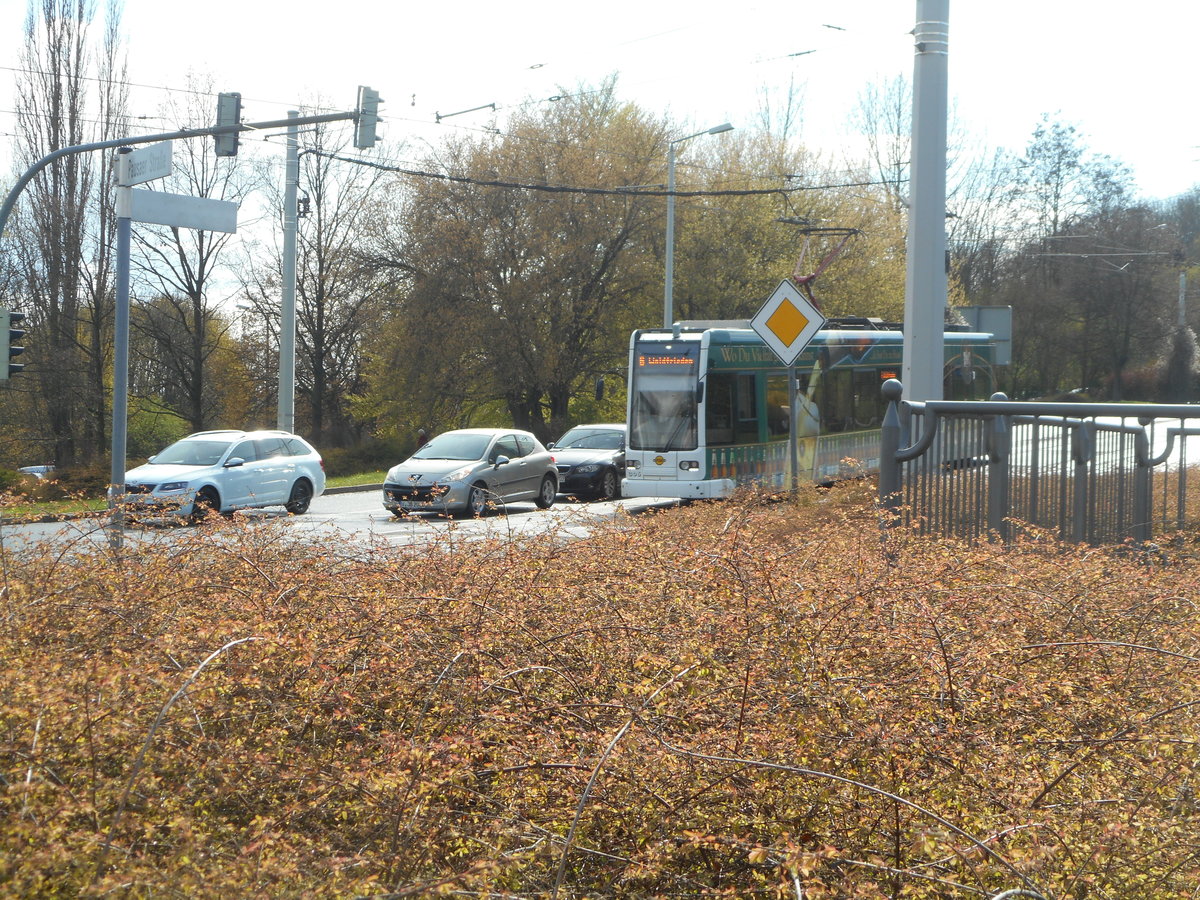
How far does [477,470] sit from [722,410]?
4.23 m

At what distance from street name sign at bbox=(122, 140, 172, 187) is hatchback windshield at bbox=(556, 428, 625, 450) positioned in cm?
1408

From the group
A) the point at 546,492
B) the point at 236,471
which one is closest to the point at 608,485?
the point at 546,492

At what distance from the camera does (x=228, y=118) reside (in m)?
17.1

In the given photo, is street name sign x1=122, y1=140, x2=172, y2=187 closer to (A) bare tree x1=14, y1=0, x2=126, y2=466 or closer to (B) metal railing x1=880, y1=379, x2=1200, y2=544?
(B) metal railing x1=880, y1=379, x2=1200, y2=544

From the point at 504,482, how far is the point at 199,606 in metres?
15.7

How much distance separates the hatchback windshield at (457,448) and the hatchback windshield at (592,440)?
4379 mm

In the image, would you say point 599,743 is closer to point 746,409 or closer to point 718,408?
point 718,408

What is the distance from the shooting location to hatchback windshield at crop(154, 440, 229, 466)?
1908 centimetres

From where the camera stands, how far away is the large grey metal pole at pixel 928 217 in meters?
10.1

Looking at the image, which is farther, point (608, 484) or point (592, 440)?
point (592, 440)

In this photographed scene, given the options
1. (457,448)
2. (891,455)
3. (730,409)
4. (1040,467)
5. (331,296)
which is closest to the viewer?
(1040,467)

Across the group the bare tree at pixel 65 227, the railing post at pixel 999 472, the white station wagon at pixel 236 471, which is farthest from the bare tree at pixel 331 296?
the railing post at pixel 999 472

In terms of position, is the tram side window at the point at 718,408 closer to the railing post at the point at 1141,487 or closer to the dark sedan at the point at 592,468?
the dark sedan at the point at 592,468

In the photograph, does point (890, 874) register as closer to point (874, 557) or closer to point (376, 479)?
point (874, 557)
